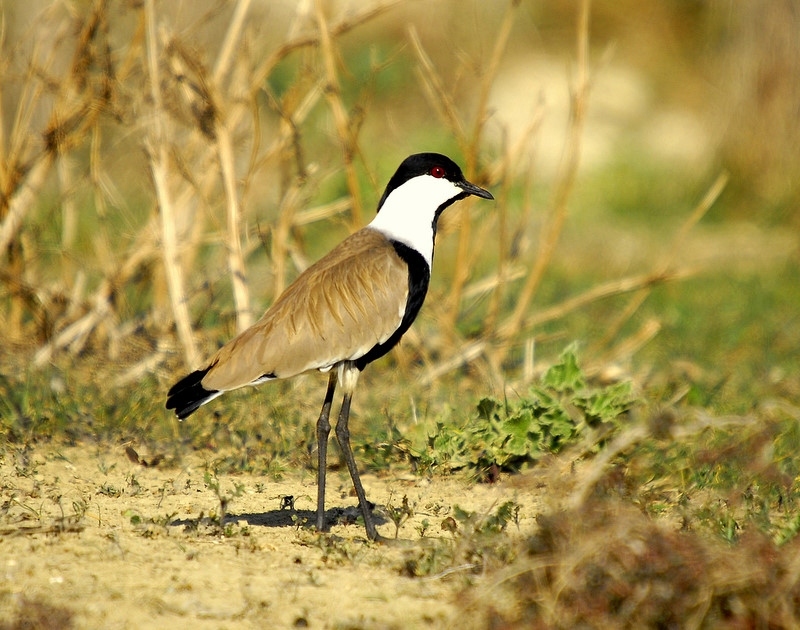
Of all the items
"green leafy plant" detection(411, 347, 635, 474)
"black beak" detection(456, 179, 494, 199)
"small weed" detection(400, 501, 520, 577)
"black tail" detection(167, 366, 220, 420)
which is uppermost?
"black beak" detection(456, 179, 494, 199)

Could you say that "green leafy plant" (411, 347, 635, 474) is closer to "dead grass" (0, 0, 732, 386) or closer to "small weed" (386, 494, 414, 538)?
"small weed" (386, 494, 414, 538)

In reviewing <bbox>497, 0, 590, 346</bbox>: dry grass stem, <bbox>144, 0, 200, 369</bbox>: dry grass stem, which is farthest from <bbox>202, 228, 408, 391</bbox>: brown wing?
<bbox>497, 0, 590, 346</bbox>: dry grass stem

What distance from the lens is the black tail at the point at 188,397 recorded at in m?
3.85

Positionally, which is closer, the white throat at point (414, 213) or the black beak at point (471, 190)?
the white throat at point (414, 213)

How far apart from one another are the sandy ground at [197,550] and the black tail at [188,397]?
0.37 m

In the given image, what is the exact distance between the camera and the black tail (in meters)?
3.85

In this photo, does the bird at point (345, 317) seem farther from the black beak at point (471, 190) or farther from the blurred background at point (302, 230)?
the blurred background at point (302, 230)

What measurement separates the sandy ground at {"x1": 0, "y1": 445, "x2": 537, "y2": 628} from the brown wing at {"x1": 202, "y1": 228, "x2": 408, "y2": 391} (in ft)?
1.86

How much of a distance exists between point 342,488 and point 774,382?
2796mm

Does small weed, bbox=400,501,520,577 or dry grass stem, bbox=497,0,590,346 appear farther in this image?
dry grass stem, bbox=497,0,590,346

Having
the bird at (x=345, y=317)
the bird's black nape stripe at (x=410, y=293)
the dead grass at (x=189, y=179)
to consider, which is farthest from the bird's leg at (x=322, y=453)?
the dead grass at (x=189, y=179)

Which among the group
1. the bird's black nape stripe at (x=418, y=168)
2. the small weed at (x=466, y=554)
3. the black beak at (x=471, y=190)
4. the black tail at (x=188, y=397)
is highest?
the bird's black nape stripe at (x=418, y=168)

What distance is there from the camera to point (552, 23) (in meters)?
15.4

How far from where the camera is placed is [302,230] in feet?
A: 23.9
